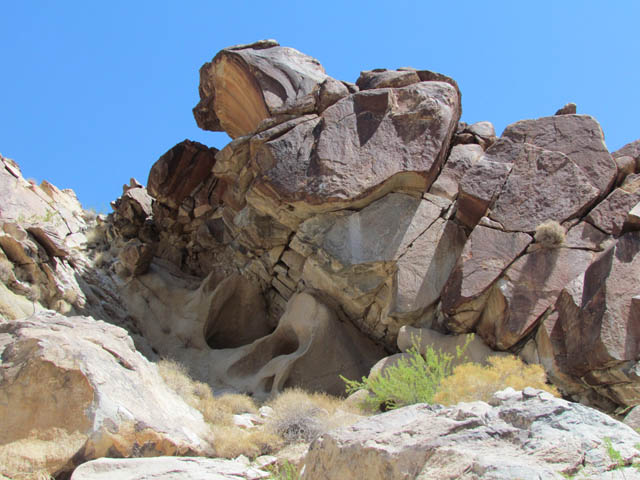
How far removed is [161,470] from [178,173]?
1349 cm

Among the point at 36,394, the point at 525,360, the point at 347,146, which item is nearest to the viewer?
the point at 36,394

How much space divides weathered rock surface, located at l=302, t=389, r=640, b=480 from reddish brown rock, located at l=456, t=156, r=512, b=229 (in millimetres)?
7093

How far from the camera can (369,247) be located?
1240 cm

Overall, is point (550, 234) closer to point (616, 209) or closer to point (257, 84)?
point (616, 209)

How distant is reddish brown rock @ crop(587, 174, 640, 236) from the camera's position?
35.5 feet

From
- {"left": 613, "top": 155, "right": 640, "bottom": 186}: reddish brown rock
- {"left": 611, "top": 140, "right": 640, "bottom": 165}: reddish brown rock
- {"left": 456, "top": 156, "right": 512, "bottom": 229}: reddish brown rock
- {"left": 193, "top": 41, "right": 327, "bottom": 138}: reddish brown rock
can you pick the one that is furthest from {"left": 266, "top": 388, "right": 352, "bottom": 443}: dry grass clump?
{"left": 611, "top": 140, "right": 640, "bottom": 165}: reddish brown rock

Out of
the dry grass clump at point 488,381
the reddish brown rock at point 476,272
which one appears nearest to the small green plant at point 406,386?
the dry grass clump at point 488,381

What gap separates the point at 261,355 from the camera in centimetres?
1391

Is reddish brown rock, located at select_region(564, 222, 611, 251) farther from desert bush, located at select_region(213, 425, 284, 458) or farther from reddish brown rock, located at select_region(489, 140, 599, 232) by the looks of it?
desert bush, located at select_region(213, 425, 284, 458)

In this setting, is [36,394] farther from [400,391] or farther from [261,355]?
[261,355]

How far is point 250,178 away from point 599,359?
8672mm

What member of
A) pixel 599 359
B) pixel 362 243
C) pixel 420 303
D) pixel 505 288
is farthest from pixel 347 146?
pixel 599 359

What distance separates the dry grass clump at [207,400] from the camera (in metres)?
9.57

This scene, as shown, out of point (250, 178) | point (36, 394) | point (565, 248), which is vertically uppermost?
point (250, 178)
